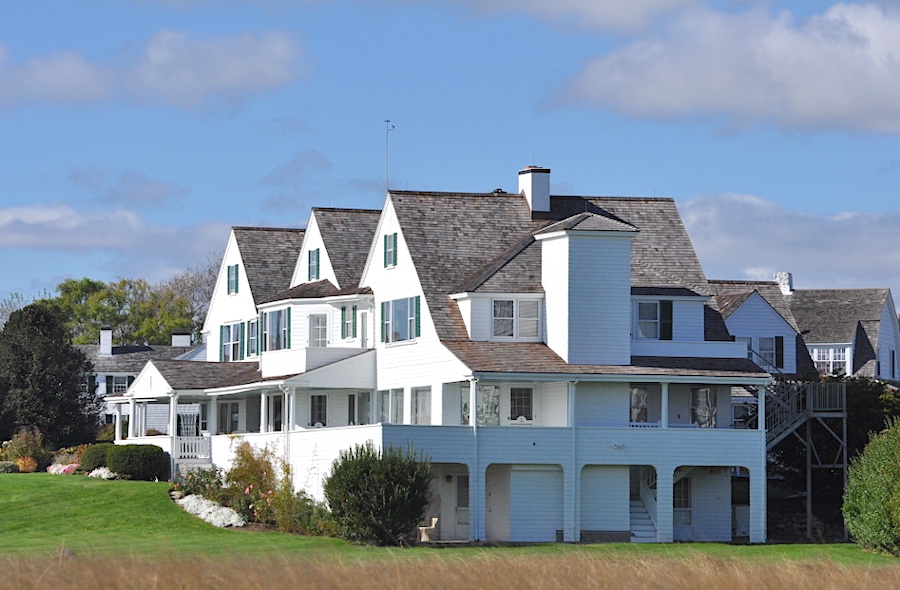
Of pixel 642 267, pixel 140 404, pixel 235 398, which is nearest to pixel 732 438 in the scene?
pixel 642 267

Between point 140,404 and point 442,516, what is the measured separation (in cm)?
2123

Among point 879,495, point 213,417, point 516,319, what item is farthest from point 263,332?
point 879,495

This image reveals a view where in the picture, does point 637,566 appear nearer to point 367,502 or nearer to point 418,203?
point 367,502

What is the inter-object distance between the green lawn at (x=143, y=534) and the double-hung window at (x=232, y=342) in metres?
9.29

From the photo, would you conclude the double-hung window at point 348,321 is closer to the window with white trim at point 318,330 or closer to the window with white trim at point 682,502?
the window with white trim at point 318,330

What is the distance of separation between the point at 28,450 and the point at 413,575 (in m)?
45.7

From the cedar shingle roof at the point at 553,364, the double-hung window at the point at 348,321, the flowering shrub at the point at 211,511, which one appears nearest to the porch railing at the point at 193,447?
the flowering shrub at the point at 211,511

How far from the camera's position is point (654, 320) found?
53.6 metres

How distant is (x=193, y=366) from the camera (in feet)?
207

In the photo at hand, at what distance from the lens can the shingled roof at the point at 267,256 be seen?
65.4 meters

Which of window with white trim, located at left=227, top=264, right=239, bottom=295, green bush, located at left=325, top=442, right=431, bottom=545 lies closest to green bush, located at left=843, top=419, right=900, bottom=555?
green bush, located at left=325, top=442, right=431, bottom=545

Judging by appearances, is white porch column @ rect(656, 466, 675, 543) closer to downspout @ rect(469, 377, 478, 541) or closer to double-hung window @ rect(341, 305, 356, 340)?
downspout @ rect(469, 377, 478, 541)

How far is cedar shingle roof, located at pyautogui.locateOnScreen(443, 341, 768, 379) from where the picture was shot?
49125mm

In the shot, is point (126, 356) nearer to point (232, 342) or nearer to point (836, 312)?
point (232, 342)
